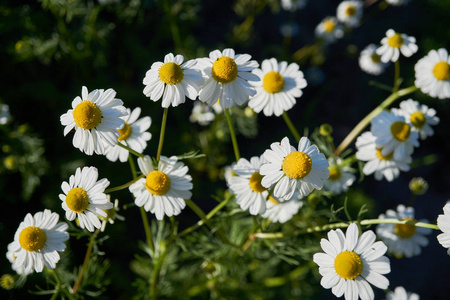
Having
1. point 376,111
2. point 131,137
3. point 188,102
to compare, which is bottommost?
point 188,102

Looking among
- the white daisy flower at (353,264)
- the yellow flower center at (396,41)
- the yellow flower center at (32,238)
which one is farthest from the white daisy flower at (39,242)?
the yellow flower center at (396,41)

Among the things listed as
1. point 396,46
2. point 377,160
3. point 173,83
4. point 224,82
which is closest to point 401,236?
point 377,160

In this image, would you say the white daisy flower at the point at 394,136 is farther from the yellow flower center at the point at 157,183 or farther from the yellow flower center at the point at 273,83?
the yellow flower center at the point at 157,183

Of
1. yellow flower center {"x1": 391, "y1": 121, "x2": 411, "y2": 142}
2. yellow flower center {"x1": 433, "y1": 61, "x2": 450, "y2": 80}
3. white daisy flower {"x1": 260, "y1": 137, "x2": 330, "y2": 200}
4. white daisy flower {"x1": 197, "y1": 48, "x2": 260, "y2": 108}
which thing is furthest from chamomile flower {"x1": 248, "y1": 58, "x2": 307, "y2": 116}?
yellow flower center {"x1": 433, "y1": 61, "x2": 450, "y2": 80}

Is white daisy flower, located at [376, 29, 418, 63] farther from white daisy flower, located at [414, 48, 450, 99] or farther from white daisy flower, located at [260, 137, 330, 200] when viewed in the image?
white daisy flower, located at [260, 137, 330, 200]

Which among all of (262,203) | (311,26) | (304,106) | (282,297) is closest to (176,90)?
(262,203)

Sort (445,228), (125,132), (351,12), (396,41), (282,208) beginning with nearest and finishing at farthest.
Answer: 1. (445,228)
2. (125,132)
3. (282,208)
4. (396,41)
5. (351,12)

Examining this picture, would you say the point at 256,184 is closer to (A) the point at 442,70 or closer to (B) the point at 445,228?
(B) the point at 445,228
